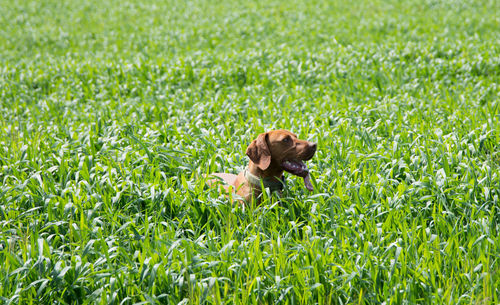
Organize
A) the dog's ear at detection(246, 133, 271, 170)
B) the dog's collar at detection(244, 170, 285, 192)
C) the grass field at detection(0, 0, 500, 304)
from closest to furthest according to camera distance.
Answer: the grass field at detection(0, 0, 500, 304) < the dog's ear at detection(246, 133, 271, 170) < the dog's collar at detection(244, 170, 285, 192)

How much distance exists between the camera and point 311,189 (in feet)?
14.5

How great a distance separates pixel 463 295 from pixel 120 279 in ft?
7.56

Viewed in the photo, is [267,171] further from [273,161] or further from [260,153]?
[260,153]

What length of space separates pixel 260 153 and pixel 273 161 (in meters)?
0.15

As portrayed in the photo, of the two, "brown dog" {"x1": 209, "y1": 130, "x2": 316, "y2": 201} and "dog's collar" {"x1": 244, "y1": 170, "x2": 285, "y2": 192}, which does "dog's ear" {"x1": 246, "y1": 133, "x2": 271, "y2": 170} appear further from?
"dog's collar" {"x1": 244, "y1": 170, "x2": 285, "y2": 192}

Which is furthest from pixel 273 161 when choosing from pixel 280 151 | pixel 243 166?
pixel 243 166

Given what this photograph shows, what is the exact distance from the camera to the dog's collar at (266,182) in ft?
14.9

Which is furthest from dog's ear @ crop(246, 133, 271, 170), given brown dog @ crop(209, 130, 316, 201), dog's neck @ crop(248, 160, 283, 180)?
dog's neck @ crop(248, 160, 283, 180)

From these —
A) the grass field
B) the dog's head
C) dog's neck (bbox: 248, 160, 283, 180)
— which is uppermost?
the dog's head

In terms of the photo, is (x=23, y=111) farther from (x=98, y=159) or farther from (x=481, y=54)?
(x=481, y=54)

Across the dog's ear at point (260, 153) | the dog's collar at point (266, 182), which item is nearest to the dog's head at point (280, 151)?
the dog's ear at point (260, 153)

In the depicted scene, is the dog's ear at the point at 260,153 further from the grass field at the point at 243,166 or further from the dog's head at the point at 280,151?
the grass field at the point at 243,166

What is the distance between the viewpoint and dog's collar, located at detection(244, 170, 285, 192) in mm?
4539

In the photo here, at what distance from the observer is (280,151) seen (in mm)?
4418
